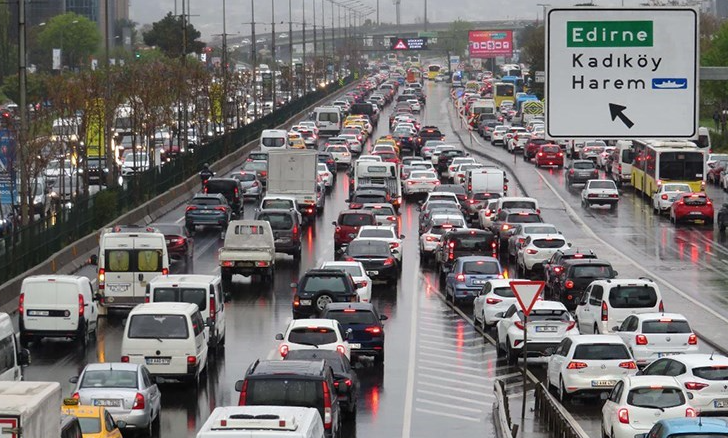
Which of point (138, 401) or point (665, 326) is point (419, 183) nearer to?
point (665, 326)

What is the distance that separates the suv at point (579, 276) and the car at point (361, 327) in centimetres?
1011

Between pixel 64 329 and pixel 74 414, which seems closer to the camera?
pixel 74 414

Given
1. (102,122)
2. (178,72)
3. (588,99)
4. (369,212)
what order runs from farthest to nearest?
(178,72), (102,122), (369,212), (588,99)

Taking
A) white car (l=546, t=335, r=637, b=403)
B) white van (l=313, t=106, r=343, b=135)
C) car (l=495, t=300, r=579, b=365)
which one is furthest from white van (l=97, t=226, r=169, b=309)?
white van (l=313, t=106, r=343, b=135)

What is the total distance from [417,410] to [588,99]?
12.5 meters

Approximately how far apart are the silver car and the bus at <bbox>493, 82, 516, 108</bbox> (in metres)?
134

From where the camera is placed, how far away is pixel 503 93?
161750 mm

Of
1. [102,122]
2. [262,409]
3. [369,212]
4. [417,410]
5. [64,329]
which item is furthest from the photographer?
[102,122]

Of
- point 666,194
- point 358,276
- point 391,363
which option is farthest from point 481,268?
point 666,194

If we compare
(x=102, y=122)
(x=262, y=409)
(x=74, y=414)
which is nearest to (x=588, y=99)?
(x=262, y=409)

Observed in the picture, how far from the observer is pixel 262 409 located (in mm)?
20531

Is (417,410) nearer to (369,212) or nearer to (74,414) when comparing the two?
(74,414)

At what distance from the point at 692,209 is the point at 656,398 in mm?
41190

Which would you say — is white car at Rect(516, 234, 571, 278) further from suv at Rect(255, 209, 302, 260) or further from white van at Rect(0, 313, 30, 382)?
white van at Rect(0, 313, 30, 382)
